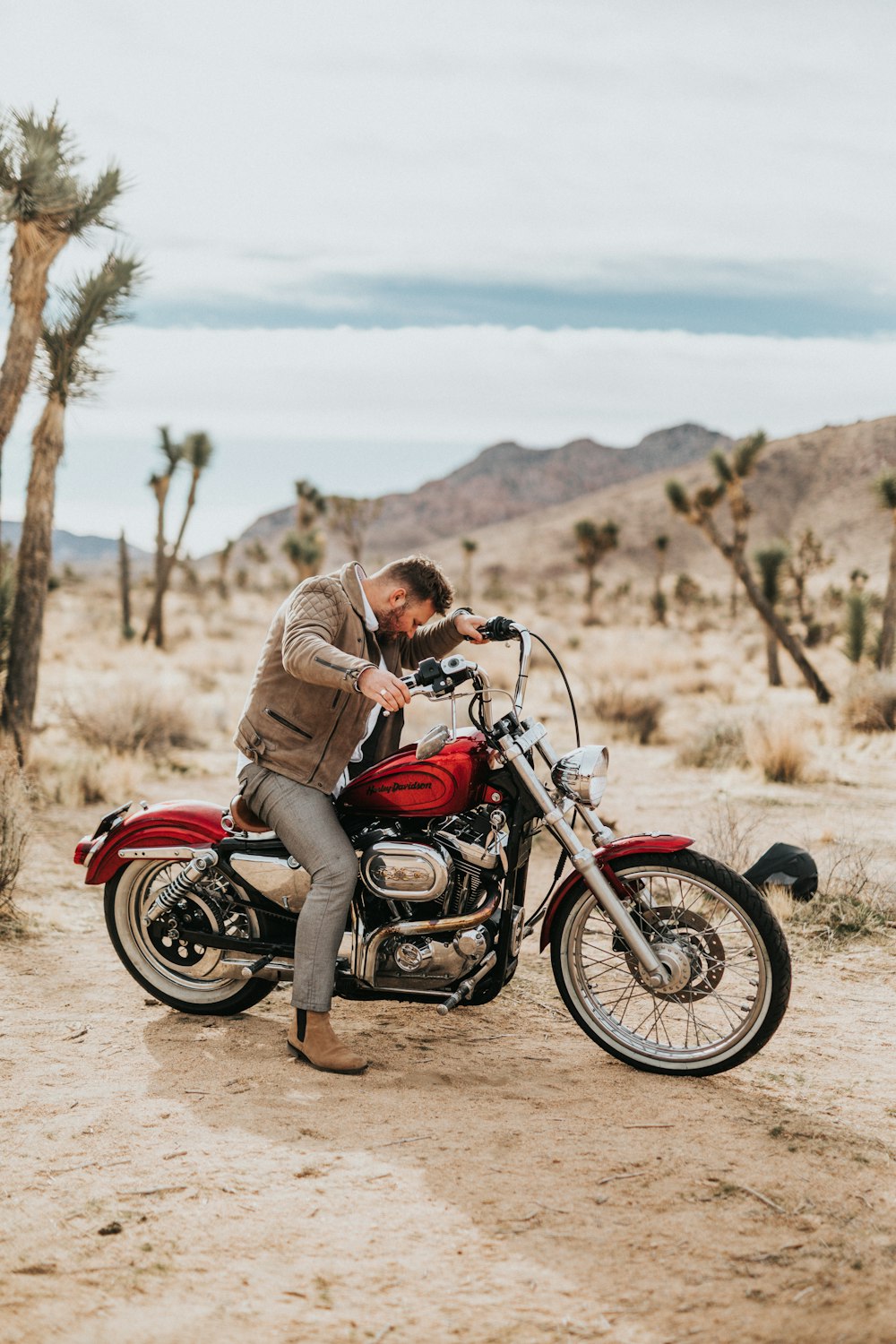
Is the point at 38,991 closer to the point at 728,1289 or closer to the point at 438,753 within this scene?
the point at 438,753

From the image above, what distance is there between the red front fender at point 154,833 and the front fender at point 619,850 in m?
1.46

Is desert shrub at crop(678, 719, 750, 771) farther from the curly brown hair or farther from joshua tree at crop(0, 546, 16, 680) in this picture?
the curly brown hair

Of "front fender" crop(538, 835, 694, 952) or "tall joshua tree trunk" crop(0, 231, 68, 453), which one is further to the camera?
"tall joshua tree trunk" crop(0, 231, 68, 453)

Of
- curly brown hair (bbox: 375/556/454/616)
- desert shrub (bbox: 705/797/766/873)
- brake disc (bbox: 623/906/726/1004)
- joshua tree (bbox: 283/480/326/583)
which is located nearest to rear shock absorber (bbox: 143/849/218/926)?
curly brown hair (bbox: 375/556/454/616)

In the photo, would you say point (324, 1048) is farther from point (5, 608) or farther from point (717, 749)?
point (717, 749)

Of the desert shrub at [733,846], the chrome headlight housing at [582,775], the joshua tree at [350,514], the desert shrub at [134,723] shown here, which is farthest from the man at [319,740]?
the joshua tree at [350,514]

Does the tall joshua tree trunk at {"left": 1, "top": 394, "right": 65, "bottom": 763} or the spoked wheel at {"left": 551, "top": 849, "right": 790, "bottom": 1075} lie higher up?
the tall joshua tree trunk at {"left": 1, "top": 394, "right": 65, "bottom": 763}

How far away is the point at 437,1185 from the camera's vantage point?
11.4 feet

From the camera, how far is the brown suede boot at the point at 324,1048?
435 cm

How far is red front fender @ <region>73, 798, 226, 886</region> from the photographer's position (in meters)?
4.90

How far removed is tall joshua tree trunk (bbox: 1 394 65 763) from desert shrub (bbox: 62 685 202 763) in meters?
1.90

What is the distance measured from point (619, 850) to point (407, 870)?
0.81m

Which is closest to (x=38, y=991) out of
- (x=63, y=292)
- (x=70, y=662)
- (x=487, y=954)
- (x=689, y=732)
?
(x=487, y=954)

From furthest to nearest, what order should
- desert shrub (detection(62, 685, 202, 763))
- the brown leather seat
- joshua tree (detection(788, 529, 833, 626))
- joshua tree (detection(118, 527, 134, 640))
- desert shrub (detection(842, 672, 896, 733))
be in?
joshua tree (detection(788, 529, 833, 626)) → joshua tree (detection(118, 527, 134, 640)) → desert shrub (detection(842, 672, 896, 733)) → desert shrub (detection(62, 685, 202, 763)) → the brown leather seat
